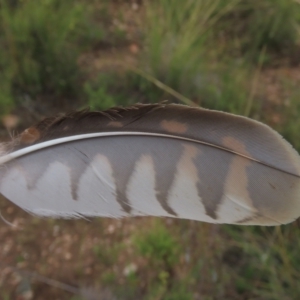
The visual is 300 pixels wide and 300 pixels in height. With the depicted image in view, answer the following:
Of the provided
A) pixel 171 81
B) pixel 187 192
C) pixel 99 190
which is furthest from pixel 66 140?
pixel 171 81

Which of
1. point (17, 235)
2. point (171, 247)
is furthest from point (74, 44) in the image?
point (171, 247)

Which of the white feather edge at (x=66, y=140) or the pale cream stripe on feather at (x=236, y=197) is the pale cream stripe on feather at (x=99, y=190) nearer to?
the white feather edge at (x=66, y=140)

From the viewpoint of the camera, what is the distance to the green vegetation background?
1.17 meters

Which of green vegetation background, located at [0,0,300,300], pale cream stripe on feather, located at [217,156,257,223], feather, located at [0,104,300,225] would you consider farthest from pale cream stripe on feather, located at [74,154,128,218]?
green vegetation background, located at [0,0,300,300]

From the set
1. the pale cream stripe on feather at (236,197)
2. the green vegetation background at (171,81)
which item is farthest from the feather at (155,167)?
the green vegetation background at (171,81)

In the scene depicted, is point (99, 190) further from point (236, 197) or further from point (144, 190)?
point (236, 197)

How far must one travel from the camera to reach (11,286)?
1.19m

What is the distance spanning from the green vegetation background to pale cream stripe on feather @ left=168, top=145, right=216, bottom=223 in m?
0.56

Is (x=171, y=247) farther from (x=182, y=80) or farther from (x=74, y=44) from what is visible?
(x=74, y=44)

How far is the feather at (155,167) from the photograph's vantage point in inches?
22.5

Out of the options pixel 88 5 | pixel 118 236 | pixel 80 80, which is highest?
pixel 88 5

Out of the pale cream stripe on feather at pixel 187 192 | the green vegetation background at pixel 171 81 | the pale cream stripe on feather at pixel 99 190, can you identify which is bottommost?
the green vegetation background at pixel 171 81

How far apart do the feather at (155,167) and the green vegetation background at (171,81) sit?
0.52 m

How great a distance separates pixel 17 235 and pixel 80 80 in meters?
0.69
